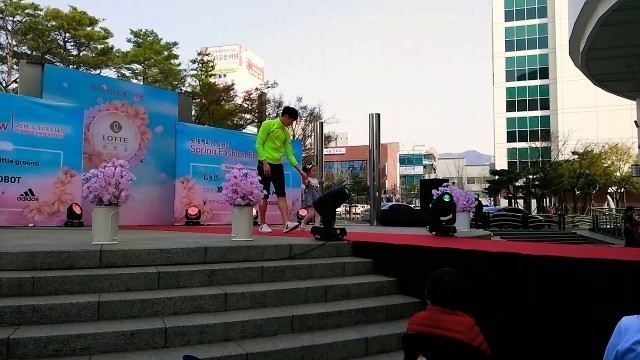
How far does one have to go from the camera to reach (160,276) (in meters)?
4.05

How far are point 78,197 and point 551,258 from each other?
728 cm

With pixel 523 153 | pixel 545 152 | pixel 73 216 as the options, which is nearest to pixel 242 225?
pixel 73 216

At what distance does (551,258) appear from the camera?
13.1 feet

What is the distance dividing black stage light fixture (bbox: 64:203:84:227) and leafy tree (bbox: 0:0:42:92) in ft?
59.2

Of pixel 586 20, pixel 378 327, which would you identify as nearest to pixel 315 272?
pixel 378 327

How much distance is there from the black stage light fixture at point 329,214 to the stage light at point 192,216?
14.1 feet

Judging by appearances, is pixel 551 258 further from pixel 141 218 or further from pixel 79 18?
pixel 79 18

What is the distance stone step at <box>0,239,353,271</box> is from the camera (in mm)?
3912

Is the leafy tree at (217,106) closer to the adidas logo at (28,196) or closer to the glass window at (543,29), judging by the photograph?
the adidas logo at (28,196)

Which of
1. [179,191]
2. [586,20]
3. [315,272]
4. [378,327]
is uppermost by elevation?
[586,20]

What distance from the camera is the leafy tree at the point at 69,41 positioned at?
22.3m

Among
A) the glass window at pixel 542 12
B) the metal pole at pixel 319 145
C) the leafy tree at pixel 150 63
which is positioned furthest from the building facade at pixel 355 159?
the metal pole at pixel 319 145

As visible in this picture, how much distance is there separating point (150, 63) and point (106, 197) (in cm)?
2255

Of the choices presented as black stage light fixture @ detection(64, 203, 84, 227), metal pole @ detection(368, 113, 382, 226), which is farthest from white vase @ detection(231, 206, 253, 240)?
metal pole @ detection(368, 113, 382, 226)
